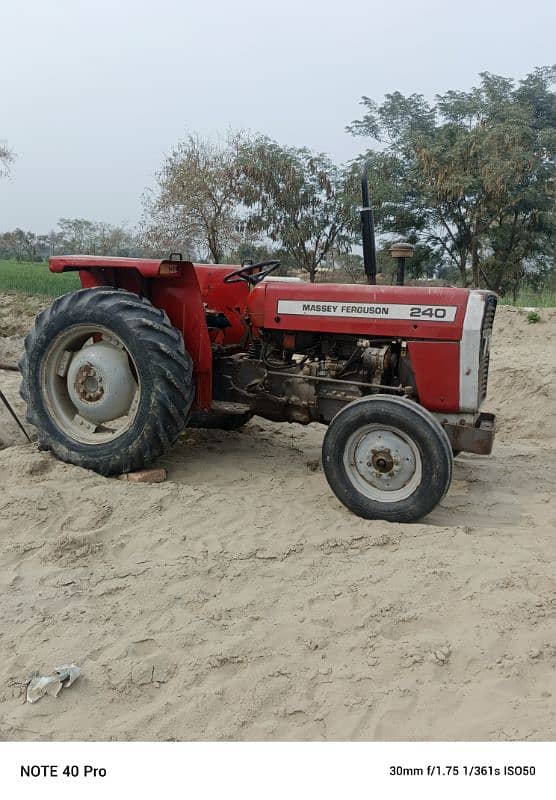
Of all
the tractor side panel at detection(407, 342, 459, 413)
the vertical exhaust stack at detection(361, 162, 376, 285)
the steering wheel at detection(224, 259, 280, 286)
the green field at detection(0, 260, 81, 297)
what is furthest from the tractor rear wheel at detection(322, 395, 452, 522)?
the green field at detection(0, 260, 81, 297)

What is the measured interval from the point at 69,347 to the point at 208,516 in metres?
1.68

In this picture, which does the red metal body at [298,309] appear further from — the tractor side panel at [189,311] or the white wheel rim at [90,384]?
the white wheel rim at [90,384]

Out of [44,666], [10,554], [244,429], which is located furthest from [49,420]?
[44,666]

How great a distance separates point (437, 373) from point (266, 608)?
6.33 ft

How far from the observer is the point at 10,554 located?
333cm

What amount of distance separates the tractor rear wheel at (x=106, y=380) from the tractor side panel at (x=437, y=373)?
57.7 inches

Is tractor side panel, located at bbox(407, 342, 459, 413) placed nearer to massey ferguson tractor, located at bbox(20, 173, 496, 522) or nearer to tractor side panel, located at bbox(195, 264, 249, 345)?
massey ferguson tractor, located at bbox(20, 173, 496, 522)

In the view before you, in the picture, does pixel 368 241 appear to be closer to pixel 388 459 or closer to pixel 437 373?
pixel 437 373

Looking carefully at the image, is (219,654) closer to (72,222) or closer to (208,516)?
(208,516)

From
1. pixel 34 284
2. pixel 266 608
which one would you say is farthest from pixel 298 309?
pixel 34 284

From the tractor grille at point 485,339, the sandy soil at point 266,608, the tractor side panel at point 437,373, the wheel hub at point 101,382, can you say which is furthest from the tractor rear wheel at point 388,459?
the wheel hub at point 101,382

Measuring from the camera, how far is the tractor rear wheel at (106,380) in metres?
4.17

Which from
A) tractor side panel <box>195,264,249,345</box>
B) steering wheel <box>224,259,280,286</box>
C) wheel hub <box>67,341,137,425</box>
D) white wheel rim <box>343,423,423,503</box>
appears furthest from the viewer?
tractor side panel <box>195,264,249,345</box>

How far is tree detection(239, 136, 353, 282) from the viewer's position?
60.8ft
